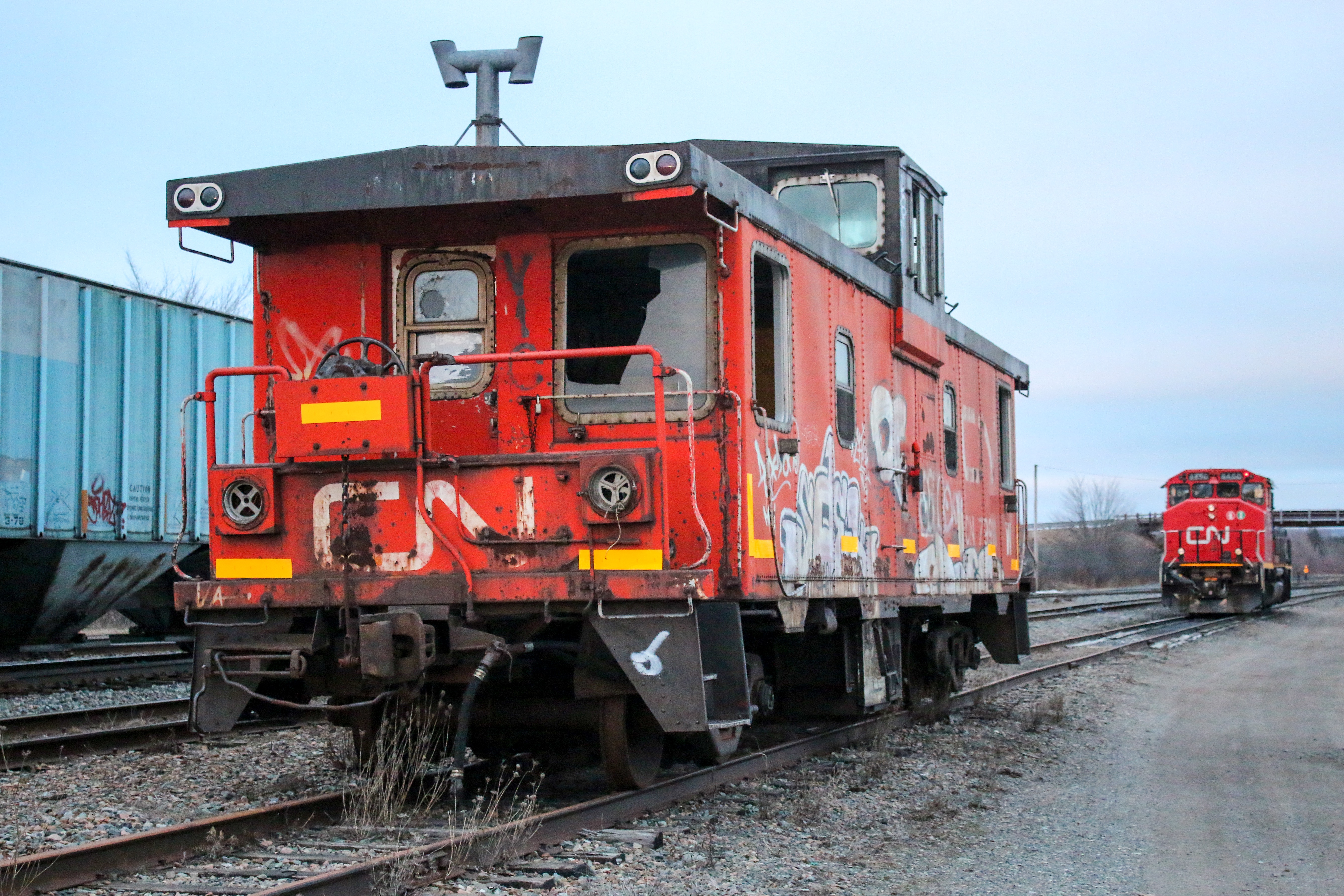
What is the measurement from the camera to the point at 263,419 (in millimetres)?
7152

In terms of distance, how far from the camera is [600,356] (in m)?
6.55

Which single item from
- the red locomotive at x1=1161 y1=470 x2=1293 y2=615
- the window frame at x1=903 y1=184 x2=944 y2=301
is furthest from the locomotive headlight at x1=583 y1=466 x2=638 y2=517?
the red locomotive at x1=1161 y1=470 x2=1293 y2=615

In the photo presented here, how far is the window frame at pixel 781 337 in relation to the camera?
716 centimetres

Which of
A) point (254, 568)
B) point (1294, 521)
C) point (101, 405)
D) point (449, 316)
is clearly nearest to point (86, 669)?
point (101, 405)

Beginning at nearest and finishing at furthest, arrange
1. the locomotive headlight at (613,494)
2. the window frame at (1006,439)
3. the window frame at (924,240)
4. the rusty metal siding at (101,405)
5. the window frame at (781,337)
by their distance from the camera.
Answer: the locomotive headlight at (613,494), the window frame at (781,337), the window frame at (924,240), the rusty metal siding at (101,405), the window frame at (1006,439)

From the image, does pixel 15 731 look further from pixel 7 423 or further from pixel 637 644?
pixel 637 644

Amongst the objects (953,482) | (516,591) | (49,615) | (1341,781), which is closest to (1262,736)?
(1341,781)

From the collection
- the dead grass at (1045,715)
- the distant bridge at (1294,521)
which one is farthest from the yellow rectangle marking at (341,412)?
the distant bridge at (1294,521)

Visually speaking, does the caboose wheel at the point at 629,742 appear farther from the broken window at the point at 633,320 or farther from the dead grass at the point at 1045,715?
the dead grass at the point at 1045,715

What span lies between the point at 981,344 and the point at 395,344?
6.65 meters

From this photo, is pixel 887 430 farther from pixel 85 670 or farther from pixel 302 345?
pixel 85 670

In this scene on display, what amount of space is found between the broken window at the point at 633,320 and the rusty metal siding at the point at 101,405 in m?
7.52

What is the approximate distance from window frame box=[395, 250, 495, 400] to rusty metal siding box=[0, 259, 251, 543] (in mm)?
6771

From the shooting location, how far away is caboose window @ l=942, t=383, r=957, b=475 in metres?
10.9
